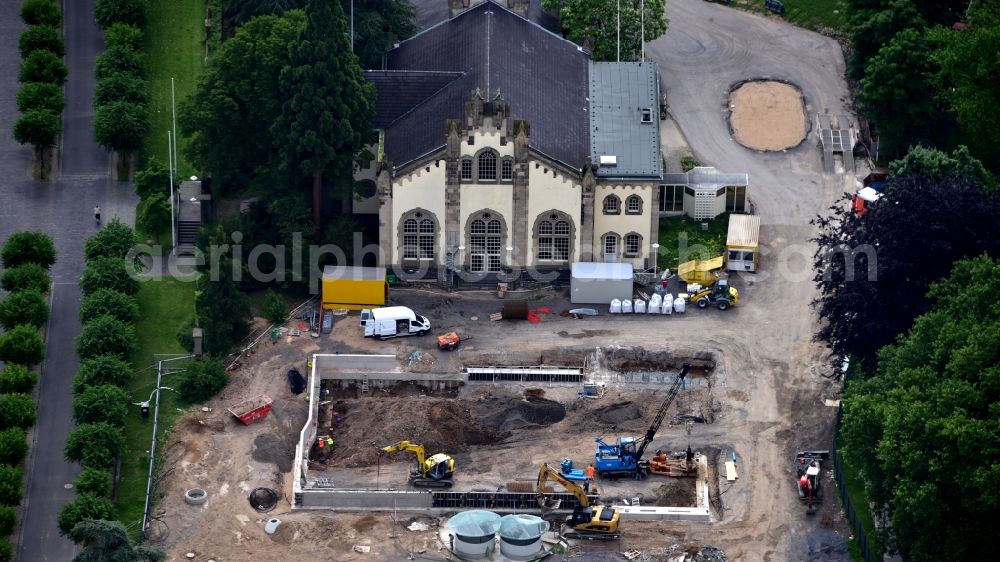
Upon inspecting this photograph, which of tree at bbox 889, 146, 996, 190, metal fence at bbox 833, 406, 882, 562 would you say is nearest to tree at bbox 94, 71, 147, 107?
tree at bbox 889, 146, 996, 190

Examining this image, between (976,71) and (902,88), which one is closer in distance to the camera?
(976,71)

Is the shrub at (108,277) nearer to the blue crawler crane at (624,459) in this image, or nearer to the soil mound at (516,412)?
the soil mound at (516,412)

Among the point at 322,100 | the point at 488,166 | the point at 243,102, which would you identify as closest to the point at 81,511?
the point at 322,100

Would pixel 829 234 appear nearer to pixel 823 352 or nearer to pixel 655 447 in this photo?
pixel 823 352

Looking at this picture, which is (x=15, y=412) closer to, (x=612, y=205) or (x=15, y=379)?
(x=15, y=379)

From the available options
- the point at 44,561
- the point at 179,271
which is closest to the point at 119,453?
Answer: the point at 44,561

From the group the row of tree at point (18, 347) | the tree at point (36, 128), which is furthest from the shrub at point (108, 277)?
the tree at point (36, 128)
